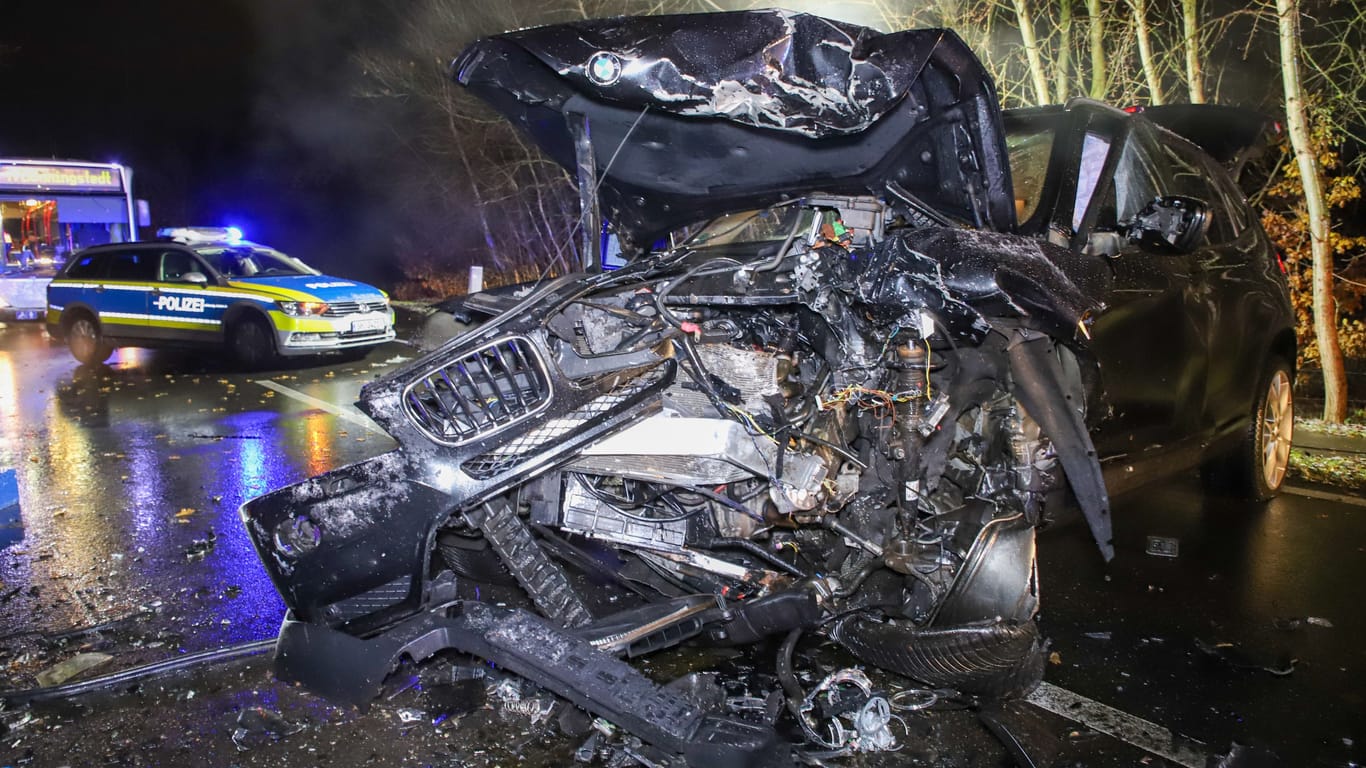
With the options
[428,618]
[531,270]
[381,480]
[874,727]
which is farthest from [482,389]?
[531,270]

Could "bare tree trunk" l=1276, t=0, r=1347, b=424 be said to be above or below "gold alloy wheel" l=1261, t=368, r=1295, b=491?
above

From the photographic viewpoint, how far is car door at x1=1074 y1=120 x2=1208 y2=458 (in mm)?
Answer: 3723

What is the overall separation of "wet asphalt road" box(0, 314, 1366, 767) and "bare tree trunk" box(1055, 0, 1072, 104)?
21.6 ft

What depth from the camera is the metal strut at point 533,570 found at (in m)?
3.11

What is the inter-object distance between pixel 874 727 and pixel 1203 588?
2349 millimetres

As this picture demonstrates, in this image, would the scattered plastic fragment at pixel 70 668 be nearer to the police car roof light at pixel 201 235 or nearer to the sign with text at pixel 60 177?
the police car roof light at pixel 201 235

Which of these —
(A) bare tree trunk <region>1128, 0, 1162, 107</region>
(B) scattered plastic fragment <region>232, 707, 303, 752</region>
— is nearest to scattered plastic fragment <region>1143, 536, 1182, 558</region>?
(B) scattered plastic fragment <region>232, 707, 303, 752</region>

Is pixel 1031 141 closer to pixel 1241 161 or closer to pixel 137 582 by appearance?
pixel 1241 161

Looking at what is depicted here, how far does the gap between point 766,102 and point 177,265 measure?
11.3 meters

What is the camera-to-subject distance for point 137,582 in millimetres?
4270

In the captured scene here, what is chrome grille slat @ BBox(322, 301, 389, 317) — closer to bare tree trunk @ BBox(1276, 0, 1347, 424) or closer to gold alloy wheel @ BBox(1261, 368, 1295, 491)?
gold alloy wheel @ BBox(1261, 368, 1295, 491)

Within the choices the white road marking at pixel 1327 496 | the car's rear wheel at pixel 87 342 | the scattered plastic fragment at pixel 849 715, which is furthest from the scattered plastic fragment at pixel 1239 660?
the car's rear wheel at pixel 87 342

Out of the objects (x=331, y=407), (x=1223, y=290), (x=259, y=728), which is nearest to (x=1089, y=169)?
(x=1223, y=290)

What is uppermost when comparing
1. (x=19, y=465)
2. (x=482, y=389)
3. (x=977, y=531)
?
(x=482, y=389)
